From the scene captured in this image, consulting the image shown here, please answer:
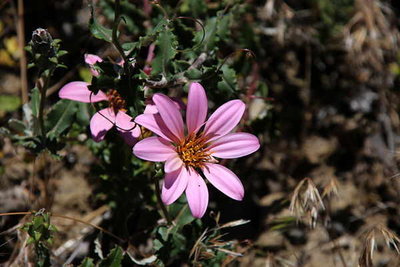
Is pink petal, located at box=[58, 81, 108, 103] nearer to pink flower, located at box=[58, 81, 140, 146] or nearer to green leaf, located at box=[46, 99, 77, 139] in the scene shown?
pink flower, located at box=[58, 81, 140, 146]

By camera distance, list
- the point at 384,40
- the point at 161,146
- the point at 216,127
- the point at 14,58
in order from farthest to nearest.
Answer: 1. the point at 384,40
2. the point at 14,58
3. the point at 216,127
4. the point at 161,146

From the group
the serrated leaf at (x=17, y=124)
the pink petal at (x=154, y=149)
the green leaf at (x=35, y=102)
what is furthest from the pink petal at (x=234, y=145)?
the serrated leaf at (x=17, y=124)

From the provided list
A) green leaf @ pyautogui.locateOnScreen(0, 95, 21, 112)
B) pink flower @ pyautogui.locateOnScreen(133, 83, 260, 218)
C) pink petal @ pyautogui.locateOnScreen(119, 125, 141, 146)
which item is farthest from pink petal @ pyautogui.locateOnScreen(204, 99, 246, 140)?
green leaf @ pyautogui.locateOnScreen(0, 95, 21, 112)

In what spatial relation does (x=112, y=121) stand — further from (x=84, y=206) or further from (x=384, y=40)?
(x=384, y=40)

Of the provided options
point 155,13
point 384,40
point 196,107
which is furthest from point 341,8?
point 196,107

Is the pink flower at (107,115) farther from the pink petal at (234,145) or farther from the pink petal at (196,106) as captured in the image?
the pink petal at (234,145)
